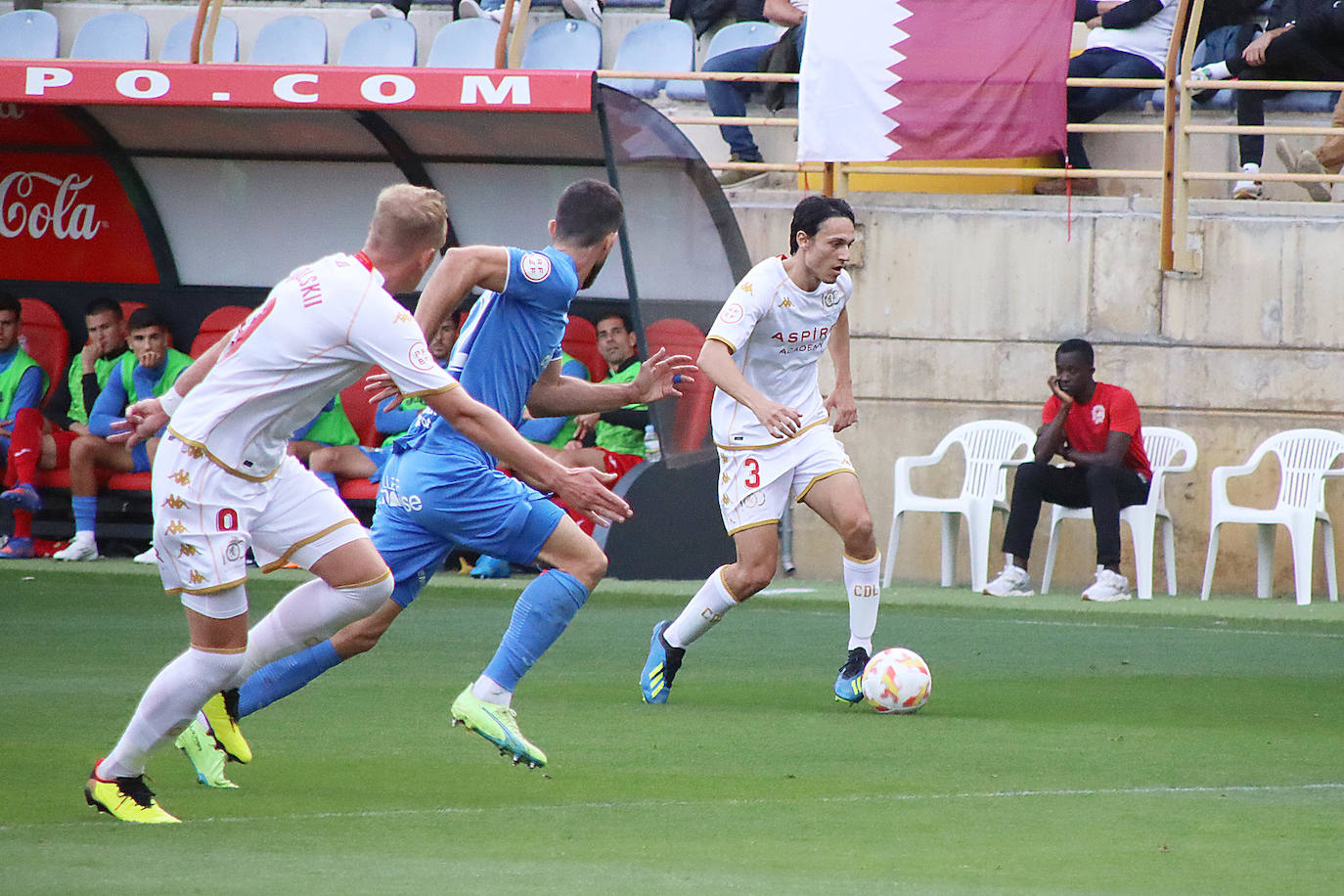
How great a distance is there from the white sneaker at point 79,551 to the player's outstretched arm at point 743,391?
7.56 meters

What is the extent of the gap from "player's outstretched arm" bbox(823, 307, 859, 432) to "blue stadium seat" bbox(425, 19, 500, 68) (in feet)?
27.4

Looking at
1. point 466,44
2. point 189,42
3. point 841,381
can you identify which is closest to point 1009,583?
point 841,381

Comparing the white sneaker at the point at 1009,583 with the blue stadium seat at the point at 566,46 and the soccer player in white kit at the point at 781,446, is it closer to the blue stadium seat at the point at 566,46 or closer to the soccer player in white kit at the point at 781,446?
the soccer player in white kit at the point at 781,446

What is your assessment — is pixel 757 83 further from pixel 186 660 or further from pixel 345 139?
pixel 186 660

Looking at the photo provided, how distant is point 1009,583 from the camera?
13148 millimetres

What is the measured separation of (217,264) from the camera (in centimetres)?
1489

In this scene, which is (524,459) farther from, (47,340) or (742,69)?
(47,340)

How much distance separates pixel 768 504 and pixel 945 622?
3481 mm

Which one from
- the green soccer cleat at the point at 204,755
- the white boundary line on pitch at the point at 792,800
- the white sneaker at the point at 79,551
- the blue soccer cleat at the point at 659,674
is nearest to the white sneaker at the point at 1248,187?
the blue soccer cleat at the point at 659,674

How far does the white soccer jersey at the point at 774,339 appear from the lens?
8.07 m

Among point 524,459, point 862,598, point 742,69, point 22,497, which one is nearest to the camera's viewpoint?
point 524,459

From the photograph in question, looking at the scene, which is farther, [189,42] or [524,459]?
[189,42]

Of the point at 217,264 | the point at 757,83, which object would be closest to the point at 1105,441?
the point at 757,83

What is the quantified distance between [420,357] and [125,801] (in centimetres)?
145
